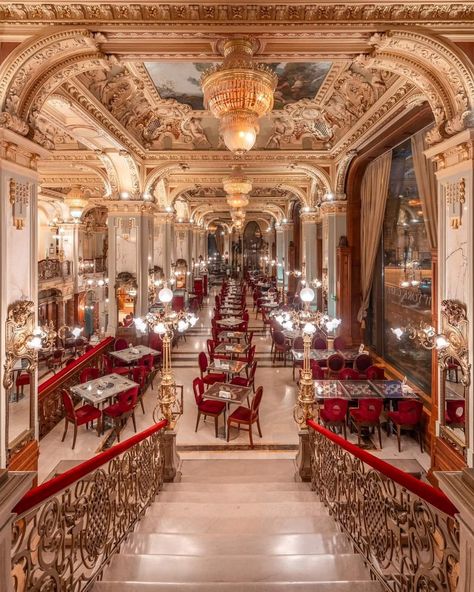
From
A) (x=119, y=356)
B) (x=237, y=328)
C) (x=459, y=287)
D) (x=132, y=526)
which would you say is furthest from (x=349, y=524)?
(x=237, y=328)

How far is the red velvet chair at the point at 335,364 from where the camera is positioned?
8.55m

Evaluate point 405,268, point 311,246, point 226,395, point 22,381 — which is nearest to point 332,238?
point 405,268

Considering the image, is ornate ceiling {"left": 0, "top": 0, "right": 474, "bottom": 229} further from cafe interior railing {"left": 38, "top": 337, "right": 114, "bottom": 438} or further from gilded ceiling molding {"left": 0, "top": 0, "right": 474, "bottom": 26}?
cafe interior railing {"left": 38, "top": 337, "right": 114, "bottom": 438}

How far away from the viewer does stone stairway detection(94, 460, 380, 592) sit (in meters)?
2.72

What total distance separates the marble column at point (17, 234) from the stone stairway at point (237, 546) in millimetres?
1900

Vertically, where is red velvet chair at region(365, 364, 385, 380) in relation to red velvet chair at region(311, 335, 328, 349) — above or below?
below

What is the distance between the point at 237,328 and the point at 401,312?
20.3 ft

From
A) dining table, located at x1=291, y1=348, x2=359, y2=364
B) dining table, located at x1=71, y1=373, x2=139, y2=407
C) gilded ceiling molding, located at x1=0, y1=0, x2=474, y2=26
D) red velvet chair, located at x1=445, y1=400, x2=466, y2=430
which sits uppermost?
gilded ceiling molding, located at x1=0, y1=0, x2=474, y2=26

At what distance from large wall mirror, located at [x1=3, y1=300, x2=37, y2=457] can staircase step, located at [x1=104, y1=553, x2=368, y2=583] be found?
6.88 ft

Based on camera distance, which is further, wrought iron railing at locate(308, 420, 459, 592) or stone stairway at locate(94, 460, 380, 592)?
stone stairway at locate(94, 460, 380, 592)

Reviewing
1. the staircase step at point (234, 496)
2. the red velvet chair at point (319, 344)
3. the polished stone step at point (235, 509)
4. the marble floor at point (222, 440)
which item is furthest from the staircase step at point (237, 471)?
the red velvet chair at point (319, 344)

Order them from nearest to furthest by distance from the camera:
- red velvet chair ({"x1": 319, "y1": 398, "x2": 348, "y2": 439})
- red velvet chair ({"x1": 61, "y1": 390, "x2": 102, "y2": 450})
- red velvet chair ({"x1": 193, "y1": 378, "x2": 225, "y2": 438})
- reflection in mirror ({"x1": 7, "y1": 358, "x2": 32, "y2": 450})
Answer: reflection in mirror ({"x1": 7, "y1": 358, "x2": 32, "y2": 450}) → red velvet chair ({"x1": 319, "y1": 398, "x2": 348, "y2": 439}) → red velvet chair ({"x1": 61, "y1": 390, "x2": 102, "y2": 450}) → red velvet chair ({"x1": 193, "y1": 378, "x2": 225, "y2": 438})

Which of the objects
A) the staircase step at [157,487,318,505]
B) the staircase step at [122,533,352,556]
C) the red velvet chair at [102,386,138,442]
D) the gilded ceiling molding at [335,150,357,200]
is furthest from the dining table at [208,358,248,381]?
the gilded ceiling molding at [335,150,357,200]

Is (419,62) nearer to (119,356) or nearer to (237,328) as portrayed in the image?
(119,356)
